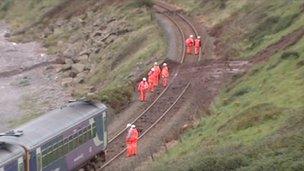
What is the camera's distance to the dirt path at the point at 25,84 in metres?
49.3

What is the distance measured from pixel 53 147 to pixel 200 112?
11.2m

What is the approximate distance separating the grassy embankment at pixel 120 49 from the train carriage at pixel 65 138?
9111 mm

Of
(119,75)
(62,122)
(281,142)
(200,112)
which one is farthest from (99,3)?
(281,142)

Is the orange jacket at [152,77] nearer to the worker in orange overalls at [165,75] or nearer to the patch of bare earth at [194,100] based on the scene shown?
the worker in orange overalls at [165,75]

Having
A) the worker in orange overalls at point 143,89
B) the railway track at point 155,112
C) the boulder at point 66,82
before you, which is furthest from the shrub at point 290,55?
the boulder at point 66,82

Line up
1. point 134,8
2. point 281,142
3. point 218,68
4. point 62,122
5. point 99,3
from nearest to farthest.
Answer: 1. point 281,142
2. point 62,122
3. point 218,68
4. point 134,8
5. point 99,3

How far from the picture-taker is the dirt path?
49.3m

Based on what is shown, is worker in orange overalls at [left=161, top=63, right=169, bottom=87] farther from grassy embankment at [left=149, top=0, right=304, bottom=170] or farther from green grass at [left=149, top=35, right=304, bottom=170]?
green grass at [left=149, top=35, right=304, bottom=170]

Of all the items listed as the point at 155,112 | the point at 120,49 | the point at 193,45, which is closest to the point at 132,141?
the point at 155,112

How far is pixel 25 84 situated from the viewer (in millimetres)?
58625

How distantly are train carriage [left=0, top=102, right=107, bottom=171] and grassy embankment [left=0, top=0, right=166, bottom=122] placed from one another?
29.9ft

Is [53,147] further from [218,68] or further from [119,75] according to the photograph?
[119,75]

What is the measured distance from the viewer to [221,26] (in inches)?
2200

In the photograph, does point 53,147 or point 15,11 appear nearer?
point 53,147
